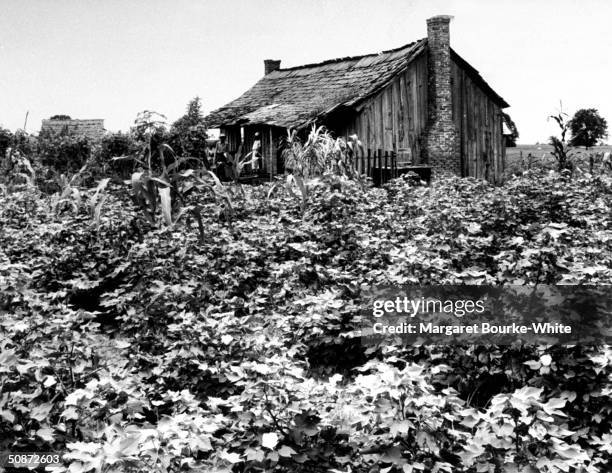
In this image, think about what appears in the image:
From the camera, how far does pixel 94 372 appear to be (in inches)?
130

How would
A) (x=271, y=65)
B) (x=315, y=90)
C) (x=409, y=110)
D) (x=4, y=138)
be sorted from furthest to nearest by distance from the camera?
(x=4, y=138), (x=271, y=65), (x=315, y=90), (x=409, y=110)

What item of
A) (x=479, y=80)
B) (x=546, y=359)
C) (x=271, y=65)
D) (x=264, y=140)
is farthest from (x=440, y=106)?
(x=546, y=359)

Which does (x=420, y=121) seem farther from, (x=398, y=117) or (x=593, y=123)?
(x=593, y=123)

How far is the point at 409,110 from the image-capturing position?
21.2 m

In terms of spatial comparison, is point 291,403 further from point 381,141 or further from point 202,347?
point 381,141

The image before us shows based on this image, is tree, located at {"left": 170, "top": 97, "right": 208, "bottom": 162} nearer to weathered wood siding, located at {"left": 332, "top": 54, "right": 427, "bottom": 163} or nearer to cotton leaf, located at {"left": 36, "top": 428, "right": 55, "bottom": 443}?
weathered wood siding, located at {"left": 332, "top": 54, "right": 427, "bottom": 163}

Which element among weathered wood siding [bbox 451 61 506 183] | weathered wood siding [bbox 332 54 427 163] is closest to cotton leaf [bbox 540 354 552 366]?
weathered wood siding [bbox 332 54 427 163]

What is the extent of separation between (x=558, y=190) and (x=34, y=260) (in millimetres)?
6050

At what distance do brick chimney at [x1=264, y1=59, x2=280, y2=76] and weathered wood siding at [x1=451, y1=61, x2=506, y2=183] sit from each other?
945 cm

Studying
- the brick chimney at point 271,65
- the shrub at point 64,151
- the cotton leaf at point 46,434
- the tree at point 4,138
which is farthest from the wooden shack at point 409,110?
the cotton leaf at point 46,434

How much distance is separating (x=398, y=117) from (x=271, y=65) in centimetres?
1010

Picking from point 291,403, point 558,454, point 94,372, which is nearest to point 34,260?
point 94,372

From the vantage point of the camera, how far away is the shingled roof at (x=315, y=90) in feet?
66.4

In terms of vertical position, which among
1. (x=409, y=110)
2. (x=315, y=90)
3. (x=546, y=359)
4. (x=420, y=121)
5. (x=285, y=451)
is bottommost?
(x=285, y=451)
